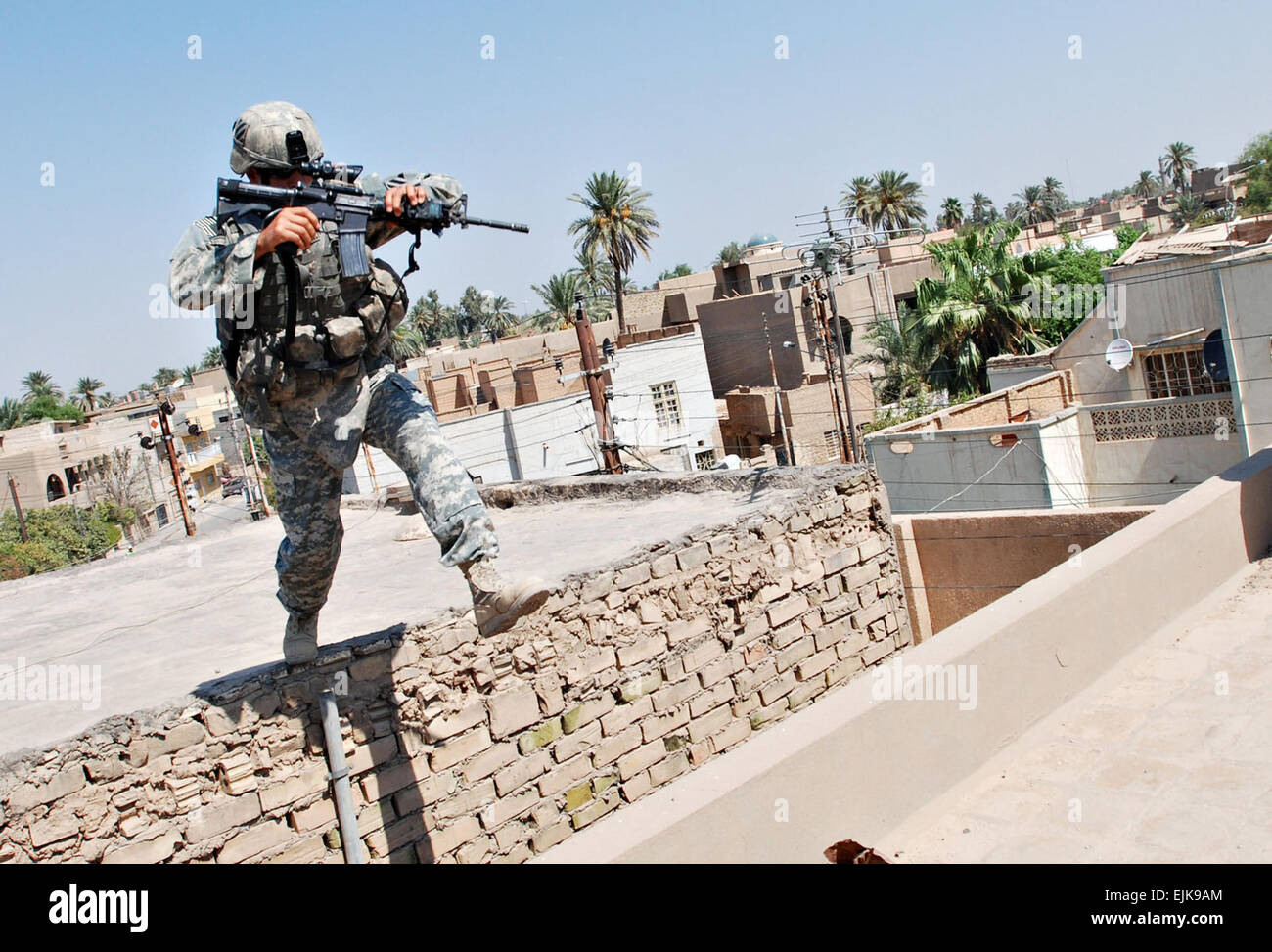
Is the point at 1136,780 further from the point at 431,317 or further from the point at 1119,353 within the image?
the point at 431,317

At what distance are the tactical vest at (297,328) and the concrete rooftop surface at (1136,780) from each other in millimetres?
2674

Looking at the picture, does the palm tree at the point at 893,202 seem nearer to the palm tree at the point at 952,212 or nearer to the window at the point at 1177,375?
the palm tree at the point at 952,212

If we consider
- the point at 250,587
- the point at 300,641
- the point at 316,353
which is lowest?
the point at 250,587

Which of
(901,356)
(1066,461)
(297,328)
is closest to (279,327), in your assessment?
(297,328)

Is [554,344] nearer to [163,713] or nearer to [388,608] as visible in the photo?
[388,608]

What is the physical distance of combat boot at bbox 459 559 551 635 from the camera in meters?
3.80

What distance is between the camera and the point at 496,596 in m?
3.79

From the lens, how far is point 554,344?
146 ft

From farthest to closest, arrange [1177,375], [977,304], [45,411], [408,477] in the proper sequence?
[45,411] < [977,304] < [1177,375] < [408,477]

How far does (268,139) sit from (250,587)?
6.54 meters

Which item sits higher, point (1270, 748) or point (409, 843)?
point (1270, 748)

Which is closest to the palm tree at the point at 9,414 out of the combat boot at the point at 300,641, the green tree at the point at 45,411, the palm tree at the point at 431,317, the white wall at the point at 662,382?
the green tree at the point at 45,411

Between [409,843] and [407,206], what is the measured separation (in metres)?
3.28
